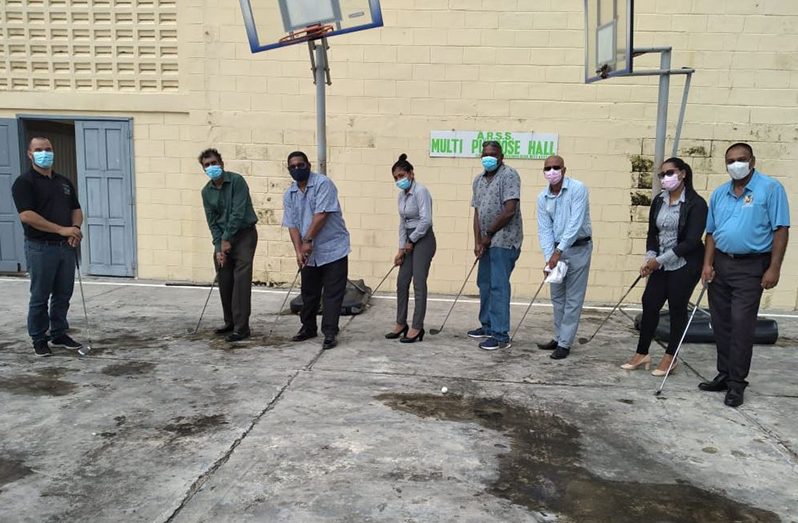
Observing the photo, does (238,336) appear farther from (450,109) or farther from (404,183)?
(450,109)

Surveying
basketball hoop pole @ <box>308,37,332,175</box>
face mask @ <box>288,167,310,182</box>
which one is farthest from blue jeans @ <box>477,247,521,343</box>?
basketball hoop pole @ <box>308,37,332,175</box>

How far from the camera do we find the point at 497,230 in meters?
5.46

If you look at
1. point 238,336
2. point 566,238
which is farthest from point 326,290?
point 566,238

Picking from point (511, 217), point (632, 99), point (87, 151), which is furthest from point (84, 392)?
point (632, 99)

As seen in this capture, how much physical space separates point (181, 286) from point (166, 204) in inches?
49.8

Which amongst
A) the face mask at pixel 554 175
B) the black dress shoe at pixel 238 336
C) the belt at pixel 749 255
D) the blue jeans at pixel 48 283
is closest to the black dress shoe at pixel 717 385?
the belt at pixel 749 255

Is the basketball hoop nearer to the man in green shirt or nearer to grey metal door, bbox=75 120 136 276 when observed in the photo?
the man in green shirt

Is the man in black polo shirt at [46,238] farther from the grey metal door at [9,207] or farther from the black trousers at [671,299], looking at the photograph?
the black trousers at [671,299]

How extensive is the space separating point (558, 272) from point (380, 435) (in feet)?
7.83

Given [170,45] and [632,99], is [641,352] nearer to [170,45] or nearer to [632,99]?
[632,99]

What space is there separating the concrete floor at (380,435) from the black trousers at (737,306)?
12.4 inches

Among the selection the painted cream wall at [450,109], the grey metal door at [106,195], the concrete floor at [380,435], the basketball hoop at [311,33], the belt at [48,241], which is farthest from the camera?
the grey metal door at [106,195]

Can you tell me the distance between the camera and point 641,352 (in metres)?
5.08

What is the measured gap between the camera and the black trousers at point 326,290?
5.59 metres
